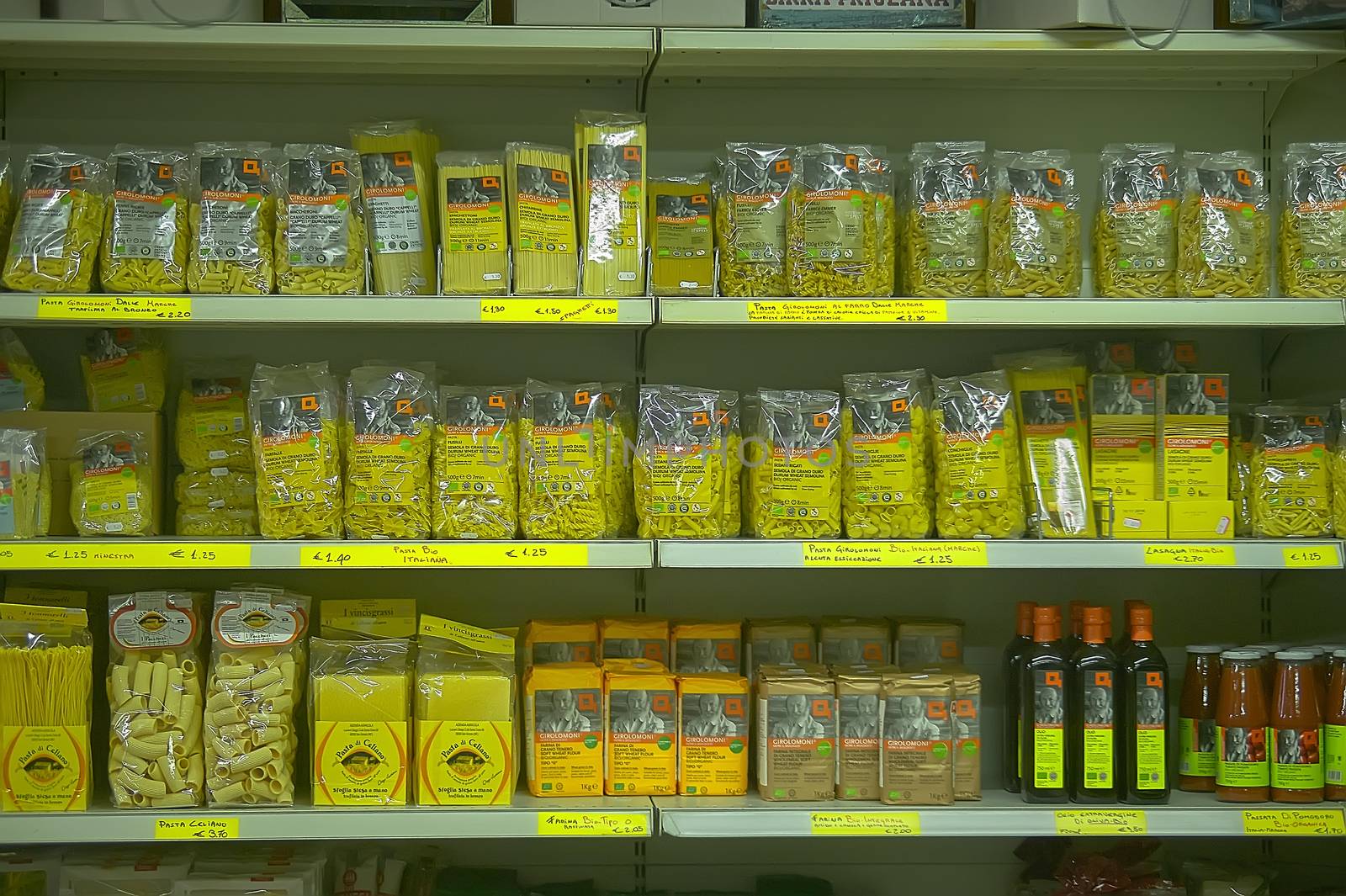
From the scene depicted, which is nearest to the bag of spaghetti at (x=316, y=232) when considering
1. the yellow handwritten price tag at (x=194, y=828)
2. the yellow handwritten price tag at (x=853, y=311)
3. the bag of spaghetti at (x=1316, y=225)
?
the yellow handwritten price tag at (x=853, y=311)

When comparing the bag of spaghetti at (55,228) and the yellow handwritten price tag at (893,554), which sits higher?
the bag of spaghetti at (55,228)

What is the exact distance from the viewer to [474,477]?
2.08 metres

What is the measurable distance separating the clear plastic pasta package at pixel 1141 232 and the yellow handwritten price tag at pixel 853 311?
341 millimetres

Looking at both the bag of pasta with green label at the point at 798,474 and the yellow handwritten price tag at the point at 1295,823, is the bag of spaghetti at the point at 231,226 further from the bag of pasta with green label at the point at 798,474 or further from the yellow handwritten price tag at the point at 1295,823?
the yellow handwritten price tag at the point at 1295,823

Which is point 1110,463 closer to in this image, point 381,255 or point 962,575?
point 962,575

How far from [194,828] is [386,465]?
669 mm

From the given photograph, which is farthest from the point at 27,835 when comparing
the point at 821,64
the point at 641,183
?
the point at 821,64

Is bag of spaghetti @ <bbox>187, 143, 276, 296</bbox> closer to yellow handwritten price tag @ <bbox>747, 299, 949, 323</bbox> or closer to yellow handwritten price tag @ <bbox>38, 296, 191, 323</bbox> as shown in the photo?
yellow handwritten price tag @ <bbox>38, 296, 191, 323</bbox>

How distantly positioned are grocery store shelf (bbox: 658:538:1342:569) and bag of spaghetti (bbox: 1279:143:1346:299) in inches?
18.1

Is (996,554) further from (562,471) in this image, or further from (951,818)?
(562,471)

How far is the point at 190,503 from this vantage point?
2.21 metres

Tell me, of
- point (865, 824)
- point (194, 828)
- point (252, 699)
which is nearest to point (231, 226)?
point (252, 699)

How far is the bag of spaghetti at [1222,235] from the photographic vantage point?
2.06m

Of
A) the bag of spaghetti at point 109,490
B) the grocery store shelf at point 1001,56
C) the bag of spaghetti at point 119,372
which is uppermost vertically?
the grocery store shelf at point 1001,56
